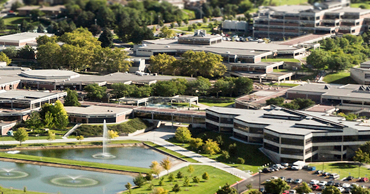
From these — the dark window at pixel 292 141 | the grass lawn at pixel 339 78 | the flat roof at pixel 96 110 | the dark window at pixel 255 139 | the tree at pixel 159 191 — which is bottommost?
the tree at pixel 159 191

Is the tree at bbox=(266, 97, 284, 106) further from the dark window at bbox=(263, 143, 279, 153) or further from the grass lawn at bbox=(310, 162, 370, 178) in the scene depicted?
the grass lawn at bbox=(310, 162, 370, 178)

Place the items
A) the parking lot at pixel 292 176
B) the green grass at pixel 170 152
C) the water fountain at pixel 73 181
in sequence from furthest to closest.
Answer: the green grass at pixel 170 152, the water fountain at pixel 73 181, the parking lot at pixel 292 176

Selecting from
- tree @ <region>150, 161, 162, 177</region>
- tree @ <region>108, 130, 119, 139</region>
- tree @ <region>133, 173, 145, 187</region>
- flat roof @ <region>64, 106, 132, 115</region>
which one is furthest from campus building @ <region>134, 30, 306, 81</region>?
tree @ <region>133, 173, 145, 187</region>

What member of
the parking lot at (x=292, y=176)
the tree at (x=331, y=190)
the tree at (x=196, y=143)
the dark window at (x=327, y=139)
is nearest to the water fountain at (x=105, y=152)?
the tree at (x=196, y=143)

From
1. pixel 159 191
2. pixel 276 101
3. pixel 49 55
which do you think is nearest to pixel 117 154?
pixel 159 191

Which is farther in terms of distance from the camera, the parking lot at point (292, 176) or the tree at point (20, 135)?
the tree at point (20, 135)

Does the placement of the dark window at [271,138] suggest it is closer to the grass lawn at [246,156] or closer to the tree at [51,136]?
the grass lawn at [246,156]

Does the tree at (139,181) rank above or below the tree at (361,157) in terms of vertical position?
below
